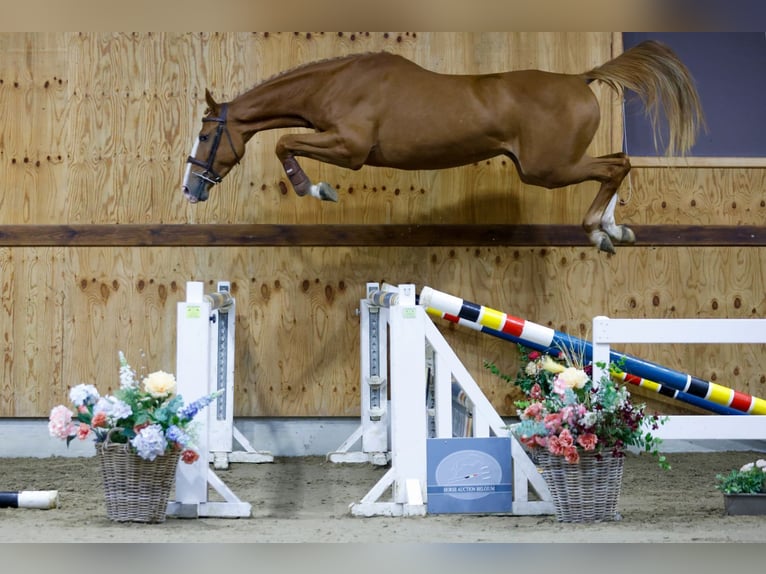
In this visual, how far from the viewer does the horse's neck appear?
14.3ft

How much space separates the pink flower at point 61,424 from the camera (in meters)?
2.98

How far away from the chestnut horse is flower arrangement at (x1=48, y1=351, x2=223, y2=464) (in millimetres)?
1495

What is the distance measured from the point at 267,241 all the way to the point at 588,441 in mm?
2463

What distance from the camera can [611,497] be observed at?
306 cm

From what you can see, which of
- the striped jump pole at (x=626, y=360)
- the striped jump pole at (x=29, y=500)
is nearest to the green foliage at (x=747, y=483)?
the striped jump pole at (x=626, y=360)

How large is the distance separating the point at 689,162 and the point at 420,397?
8.51 feet

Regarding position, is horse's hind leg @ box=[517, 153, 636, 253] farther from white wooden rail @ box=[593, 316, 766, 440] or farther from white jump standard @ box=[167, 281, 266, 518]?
white jump standard @ box=[167, 281, 266, 518]

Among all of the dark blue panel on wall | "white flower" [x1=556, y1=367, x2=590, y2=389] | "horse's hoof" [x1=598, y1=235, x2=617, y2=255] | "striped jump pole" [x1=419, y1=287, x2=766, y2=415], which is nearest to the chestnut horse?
"horse's hoof" [x1=598, y1=235, x2=617, y2=255]

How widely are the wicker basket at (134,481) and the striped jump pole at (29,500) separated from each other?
36cm

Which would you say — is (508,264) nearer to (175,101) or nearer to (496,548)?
(175,101)

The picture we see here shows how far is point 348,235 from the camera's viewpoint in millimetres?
4902

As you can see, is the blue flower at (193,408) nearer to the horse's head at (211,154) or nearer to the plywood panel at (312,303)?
the horse's head at (211,154)

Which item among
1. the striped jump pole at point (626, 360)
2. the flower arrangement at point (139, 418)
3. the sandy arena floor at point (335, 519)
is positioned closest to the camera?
the sandy arena floor at point (335, 519)

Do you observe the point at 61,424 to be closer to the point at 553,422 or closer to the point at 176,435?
the point at 176,435
